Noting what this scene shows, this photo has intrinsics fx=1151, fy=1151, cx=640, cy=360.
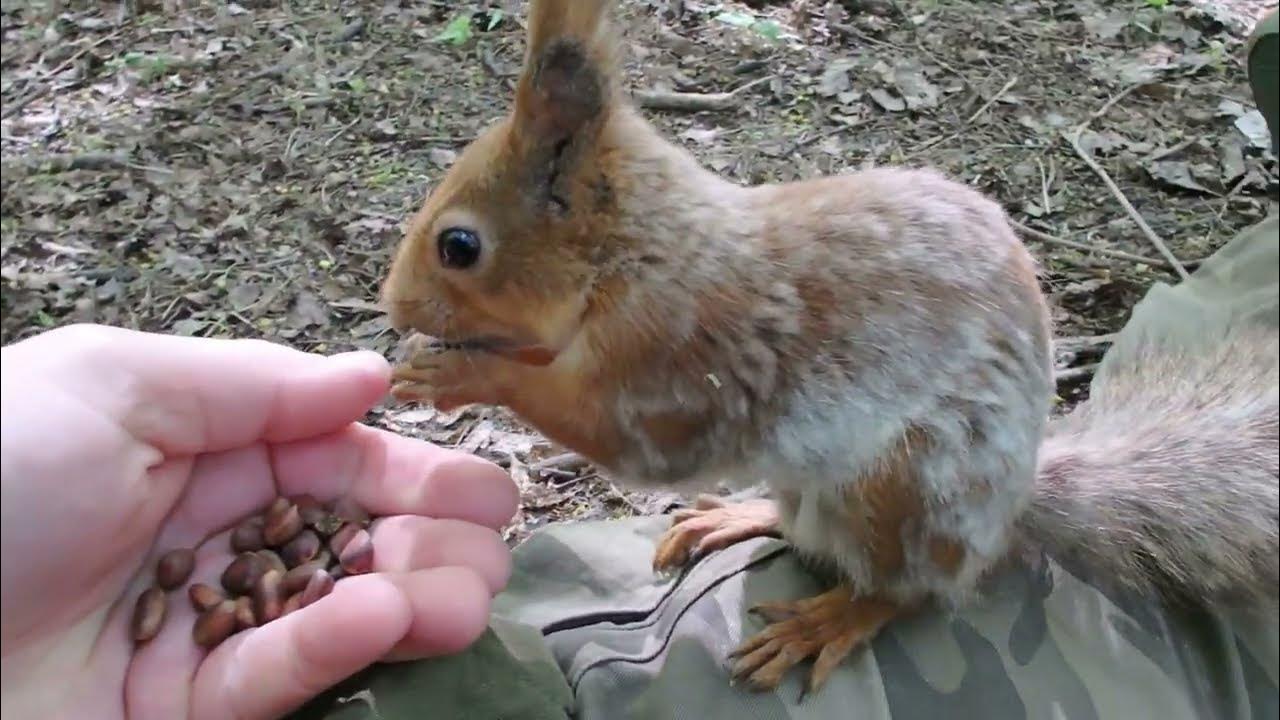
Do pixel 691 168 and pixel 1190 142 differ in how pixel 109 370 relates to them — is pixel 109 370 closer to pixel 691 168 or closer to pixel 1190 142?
pixel 691 168

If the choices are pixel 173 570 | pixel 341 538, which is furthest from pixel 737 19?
pixel 173 570

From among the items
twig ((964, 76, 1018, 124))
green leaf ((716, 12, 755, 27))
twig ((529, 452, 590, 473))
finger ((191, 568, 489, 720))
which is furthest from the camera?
green leaf ((716, 12, 755, 27))

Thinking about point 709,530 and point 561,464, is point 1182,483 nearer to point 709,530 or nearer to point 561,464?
point 709,530

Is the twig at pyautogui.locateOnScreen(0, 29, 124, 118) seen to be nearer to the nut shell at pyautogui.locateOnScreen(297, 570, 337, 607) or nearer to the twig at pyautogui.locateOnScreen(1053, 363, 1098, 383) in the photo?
the nut shell at pyautogui.locateOnScreen(297, 570, 337, 607)

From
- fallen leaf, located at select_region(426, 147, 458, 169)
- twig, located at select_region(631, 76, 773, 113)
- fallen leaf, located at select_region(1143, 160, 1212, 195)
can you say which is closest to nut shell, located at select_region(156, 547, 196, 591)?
fallen leaf, located at select_region(426, 147, 458, 169)

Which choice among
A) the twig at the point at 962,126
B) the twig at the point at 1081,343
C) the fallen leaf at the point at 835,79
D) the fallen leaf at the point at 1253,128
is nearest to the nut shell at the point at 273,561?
the twig at the point at 1081,343
